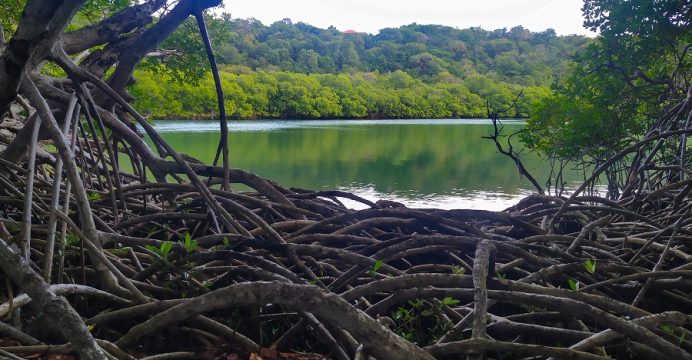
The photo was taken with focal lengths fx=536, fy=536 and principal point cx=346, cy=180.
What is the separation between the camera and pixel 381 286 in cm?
155

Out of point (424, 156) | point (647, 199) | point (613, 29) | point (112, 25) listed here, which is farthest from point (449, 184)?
point (112, 25)

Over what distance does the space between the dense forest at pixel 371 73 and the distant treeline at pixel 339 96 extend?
0.12m

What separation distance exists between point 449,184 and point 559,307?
51.4 ft

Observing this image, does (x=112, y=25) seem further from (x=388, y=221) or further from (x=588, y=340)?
(x=588, y=340)

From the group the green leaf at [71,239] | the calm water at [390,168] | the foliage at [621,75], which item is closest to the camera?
the green leaf at [71,239]

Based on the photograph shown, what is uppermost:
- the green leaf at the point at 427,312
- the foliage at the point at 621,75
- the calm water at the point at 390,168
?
the foliage at the point at 621,75

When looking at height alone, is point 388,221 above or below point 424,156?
above

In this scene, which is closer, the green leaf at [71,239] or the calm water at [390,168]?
the green leaf at [71,239]

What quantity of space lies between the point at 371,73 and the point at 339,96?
16746mm

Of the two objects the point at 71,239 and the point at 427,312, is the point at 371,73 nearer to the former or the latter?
the point at 71,239

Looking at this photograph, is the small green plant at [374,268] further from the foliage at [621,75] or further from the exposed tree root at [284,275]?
the foliage at [621,75]

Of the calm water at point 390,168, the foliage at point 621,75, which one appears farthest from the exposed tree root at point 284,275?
the calm water at point 390,168

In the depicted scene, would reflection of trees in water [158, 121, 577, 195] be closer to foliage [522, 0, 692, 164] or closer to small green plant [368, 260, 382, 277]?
foliage [522, 0, 692, 164]

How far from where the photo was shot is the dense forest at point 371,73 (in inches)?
2010
